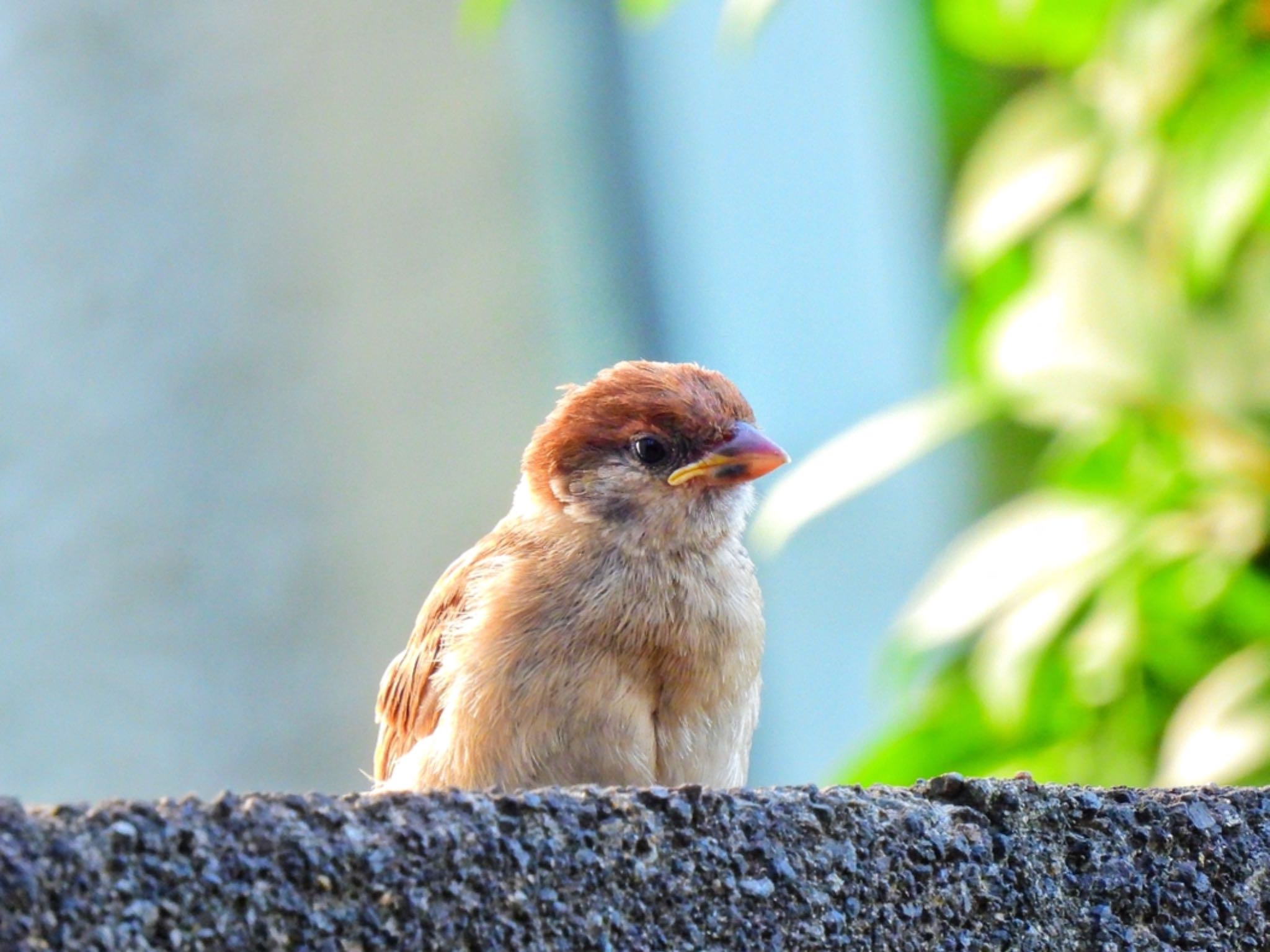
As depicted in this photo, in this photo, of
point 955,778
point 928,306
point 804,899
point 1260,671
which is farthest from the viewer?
point 928,306

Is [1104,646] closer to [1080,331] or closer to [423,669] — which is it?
[1080,331]

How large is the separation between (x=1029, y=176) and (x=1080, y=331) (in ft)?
1.42

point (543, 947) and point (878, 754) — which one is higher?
point (878, 754)

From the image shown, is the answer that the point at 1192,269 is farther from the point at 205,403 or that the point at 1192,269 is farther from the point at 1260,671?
the point at 205,403

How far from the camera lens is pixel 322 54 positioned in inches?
195

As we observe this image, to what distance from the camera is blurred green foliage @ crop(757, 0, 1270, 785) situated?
9.89 ft

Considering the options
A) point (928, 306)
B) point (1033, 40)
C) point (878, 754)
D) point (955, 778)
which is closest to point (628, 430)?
point (955, 778)

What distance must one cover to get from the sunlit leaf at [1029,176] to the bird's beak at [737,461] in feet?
5.07

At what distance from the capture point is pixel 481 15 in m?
3.93

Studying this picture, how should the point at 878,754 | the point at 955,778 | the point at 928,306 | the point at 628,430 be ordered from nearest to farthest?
1. the point at 955,778
2. the point at 628,430
3. the point at 878,754
4. the point at 928,306

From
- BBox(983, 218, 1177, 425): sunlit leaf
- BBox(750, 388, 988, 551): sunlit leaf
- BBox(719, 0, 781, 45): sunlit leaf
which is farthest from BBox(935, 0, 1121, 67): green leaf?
BBox(750, 388, 988, 551): sunlit leaf

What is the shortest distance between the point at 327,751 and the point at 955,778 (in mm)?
3915

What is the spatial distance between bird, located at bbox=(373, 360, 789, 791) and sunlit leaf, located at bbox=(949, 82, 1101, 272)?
1460 mm

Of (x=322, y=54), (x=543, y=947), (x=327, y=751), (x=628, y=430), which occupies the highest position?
(x=322, y=54)
